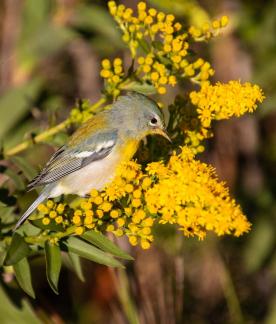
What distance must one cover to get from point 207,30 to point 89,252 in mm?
1303

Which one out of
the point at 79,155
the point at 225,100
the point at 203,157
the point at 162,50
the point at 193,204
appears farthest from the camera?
the point at 203,157

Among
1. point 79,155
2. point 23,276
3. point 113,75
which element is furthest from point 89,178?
point 23,276

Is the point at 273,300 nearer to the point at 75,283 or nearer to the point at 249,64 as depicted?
the point at 75,283

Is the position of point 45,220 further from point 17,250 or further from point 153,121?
point 153,121

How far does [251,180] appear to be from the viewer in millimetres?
5578

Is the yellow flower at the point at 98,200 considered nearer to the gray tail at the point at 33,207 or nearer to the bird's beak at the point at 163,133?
the gray tail at the point at 33,207

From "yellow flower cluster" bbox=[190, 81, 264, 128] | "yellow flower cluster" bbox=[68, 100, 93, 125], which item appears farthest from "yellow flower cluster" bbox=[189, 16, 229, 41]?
"yellow flower cluster" bbox=[68, 100, 93, 125]

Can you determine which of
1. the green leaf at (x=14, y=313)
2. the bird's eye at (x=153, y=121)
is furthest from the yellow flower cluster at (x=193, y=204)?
the green leaf at (x=14, y=313)

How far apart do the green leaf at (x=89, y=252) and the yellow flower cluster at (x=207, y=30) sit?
4.00ft

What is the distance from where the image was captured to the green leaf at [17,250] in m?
2.69

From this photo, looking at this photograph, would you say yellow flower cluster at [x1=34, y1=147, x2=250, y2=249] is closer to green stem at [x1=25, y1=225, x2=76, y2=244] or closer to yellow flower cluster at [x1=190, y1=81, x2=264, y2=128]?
green stem at [x1=25, y1=225, x2=76, y2=244]

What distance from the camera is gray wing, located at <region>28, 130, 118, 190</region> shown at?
3373 mm

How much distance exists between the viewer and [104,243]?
8.93ft

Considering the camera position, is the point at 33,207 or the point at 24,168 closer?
the point at 33,207
